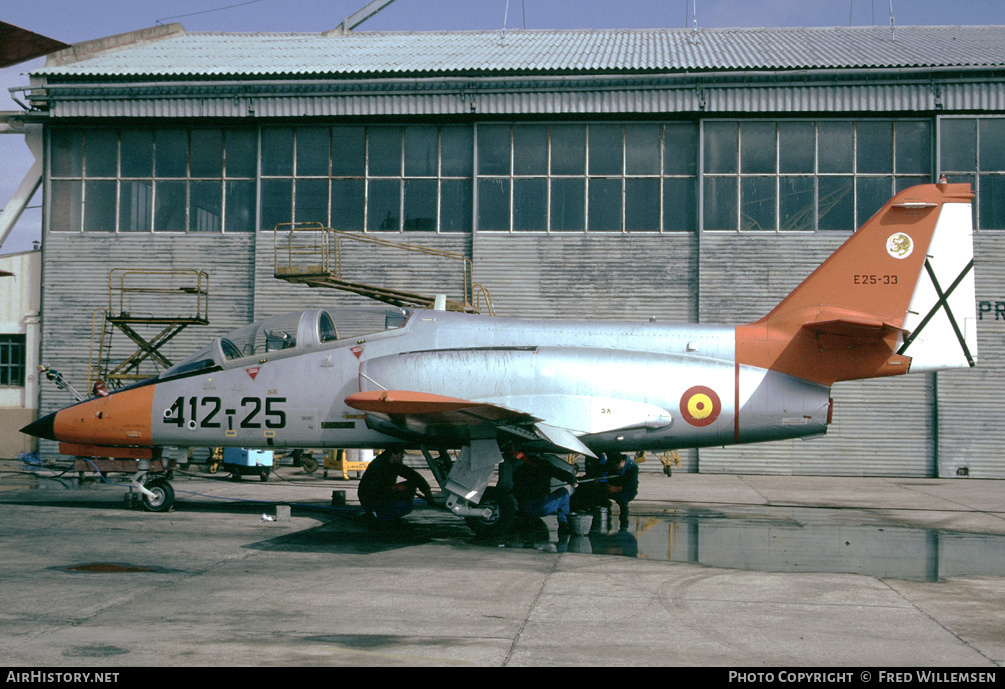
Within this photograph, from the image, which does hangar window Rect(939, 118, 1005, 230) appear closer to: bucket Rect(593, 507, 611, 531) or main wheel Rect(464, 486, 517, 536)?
bucket Rect(593, 507, 611, 531)

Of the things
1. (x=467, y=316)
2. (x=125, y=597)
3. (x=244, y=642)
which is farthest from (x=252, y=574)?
(x=467, y=316)

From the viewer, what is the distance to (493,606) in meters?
7.39

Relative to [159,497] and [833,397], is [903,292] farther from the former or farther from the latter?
[159,497]

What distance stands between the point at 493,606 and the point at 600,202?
17.3 meters

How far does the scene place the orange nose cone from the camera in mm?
12633

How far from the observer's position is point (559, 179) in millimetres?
23219

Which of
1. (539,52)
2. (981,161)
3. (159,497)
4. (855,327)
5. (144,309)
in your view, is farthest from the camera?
(539,52)

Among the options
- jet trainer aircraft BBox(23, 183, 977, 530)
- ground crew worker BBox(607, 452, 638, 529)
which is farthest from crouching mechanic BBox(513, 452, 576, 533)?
ground crew worker BBox(607, 452, 638, 529)

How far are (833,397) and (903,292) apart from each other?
10645mm

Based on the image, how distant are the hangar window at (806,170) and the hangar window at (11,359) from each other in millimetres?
20517

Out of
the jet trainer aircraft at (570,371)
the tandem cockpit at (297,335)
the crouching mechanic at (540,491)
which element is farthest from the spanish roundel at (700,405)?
the tandem cockpit at (297,335)

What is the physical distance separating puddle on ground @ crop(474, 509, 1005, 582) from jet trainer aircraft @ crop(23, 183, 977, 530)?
1.25m

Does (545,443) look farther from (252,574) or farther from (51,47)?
(51,47)

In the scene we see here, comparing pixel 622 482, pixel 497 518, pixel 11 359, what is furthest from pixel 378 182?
pixel 497 518
